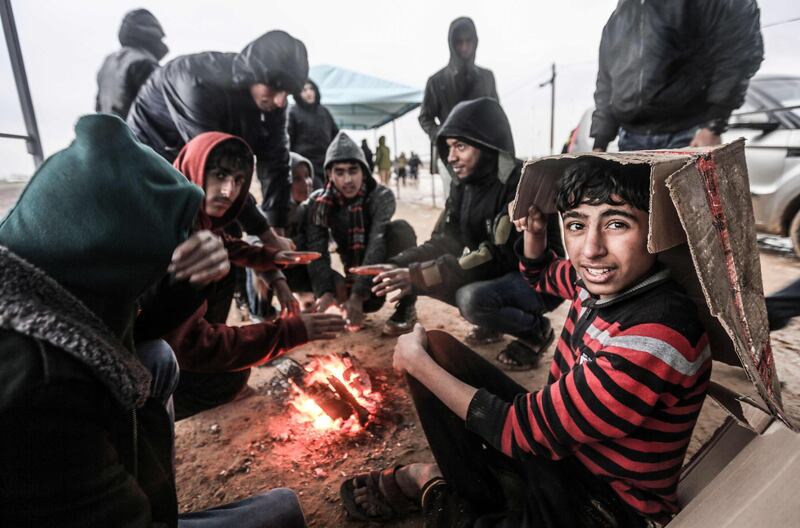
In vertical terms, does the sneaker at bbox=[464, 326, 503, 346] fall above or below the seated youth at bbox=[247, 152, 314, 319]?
below

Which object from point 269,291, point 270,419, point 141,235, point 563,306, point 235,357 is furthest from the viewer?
point 563,306

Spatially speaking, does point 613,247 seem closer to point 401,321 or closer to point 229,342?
point 229,342

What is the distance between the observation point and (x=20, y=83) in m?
2.97

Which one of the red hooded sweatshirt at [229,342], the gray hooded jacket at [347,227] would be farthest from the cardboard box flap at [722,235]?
the gray hooded jacket at [347,227]

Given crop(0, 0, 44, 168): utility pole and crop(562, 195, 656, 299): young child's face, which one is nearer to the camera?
crop(562, 195, 656, 299): young child's face

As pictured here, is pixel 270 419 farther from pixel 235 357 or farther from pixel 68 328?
pixel 68 328

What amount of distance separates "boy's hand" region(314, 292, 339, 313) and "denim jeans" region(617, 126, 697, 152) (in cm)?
289

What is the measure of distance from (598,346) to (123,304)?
134 centimetres

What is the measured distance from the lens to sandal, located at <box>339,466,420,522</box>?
1.74 m

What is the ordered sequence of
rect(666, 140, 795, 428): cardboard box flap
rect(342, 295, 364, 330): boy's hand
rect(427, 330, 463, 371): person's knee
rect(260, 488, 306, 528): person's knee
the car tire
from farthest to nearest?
the car tire, rect(342, 295, 364, 330): boy's hand, rect(427, 330, 463, 371): person's knee, rect(260, 488, 306, 528): person's knee, rect(666, 140, 795, 428): cardboard box flap

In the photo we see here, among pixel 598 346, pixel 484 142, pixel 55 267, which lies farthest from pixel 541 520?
pixel 484 142

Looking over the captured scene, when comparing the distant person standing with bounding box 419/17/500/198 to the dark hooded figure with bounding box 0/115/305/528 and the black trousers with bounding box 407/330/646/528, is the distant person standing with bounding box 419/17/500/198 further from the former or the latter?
the dark hooded figure with bounding box 0/115/305/528

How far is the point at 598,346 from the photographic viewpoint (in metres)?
1.23

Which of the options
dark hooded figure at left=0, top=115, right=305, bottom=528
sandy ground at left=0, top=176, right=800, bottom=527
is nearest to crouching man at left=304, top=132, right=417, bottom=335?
sandy ground at left=0, top=176, right=800, bottom=527
